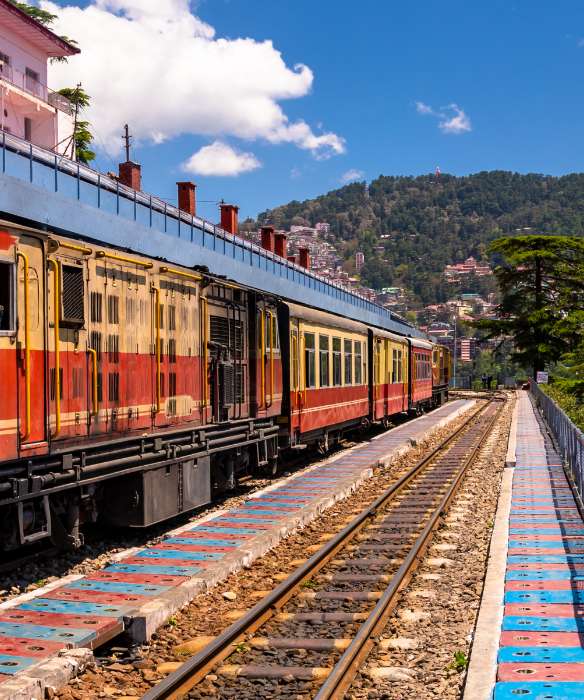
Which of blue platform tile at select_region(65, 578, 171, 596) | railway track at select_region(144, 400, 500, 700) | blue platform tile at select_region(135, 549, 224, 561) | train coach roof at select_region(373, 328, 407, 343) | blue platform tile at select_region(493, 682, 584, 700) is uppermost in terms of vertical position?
train coach roof at select_region(373, 328, 407, 343)

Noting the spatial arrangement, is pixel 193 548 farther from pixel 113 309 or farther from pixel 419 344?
pixel 419 344

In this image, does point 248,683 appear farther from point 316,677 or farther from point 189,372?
point 189,372

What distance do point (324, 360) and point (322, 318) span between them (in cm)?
108

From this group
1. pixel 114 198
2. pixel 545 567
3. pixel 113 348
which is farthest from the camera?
pixel 114 198

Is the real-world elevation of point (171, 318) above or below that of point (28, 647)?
Result: above

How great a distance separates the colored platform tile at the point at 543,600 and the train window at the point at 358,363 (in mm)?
8322

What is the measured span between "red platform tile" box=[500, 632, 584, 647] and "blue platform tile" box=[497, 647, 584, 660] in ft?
0.35

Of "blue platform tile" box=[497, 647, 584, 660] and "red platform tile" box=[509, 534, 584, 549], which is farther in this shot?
"red platform tile" box=[509, 534, 584, 549]

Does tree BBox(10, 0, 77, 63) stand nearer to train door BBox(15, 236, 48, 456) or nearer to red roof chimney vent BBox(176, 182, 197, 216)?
red roof chimney vent BBox(176, 182, 197, 216)

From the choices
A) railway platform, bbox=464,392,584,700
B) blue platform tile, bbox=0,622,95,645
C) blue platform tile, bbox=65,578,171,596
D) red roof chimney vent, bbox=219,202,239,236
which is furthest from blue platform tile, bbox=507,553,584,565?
red roof chimney vent, bbox=219,202,239,236

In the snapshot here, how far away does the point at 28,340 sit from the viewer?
853cm

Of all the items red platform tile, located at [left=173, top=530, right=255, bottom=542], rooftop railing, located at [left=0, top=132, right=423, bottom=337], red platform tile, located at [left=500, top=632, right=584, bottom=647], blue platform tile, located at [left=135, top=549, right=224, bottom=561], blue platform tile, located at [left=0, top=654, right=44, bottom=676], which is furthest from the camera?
rooftop railing, located at [left=0, top=132, right=423, bottom=337]

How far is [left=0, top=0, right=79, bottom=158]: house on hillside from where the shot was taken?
3966 cm

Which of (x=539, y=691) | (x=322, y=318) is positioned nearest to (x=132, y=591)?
(x=539, y=691)
